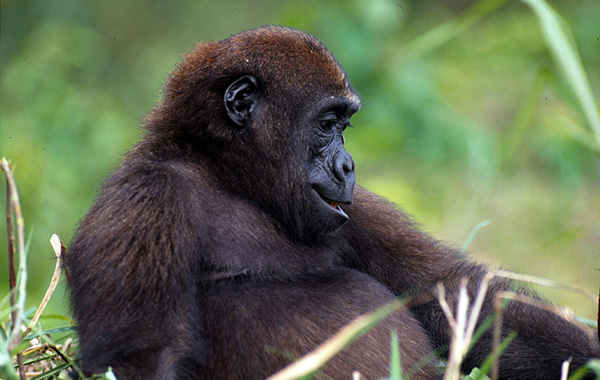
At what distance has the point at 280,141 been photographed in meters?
3.30

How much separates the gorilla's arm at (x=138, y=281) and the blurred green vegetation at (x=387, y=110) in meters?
2.06

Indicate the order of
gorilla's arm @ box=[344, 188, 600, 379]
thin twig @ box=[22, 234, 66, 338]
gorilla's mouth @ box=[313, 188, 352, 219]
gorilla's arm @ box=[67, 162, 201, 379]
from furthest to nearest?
1. gorilla's arm @ box=[344, 188, 600, 379]
2. gorilla's mouth @ box=[313, 188, 352, 219]
3. thin twig @ box=[22, 234, 66, 338]
4. gorilla's arm @ box=[67, 162, 201, 379]

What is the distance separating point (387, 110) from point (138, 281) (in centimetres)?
456

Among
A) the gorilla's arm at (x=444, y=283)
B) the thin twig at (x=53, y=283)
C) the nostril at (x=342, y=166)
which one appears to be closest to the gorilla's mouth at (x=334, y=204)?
the nostril at (x=342, y=166)

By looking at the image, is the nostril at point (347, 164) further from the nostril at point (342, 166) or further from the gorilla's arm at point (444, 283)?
the gorilla's arm at point (444, 283)

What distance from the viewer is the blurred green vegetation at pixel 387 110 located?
21.8 ft

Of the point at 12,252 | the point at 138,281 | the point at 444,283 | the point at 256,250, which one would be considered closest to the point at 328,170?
the point at 256,250

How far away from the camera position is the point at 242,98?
10.8ft

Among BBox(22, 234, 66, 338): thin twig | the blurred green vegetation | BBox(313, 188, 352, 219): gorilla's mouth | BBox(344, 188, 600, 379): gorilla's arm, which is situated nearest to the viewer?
BBox(22, 234, 66, 338): thin twig

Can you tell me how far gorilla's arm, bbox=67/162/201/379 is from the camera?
2.67m

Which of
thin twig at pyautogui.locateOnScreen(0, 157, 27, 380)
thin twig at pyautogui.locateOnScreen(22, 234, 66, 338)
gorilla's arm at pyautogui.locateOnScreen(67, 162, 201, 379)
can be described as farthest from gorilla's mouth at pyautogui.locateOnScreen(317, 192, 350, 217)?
thin twig at pyautogui.locateOnScreen(0, 157, 27, 380)

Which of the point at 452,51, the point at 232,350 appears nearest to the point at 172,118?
the point at 232,350

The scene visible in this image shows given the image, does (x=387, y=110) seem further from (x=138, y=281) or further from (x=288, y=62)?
(x=138, y=281)

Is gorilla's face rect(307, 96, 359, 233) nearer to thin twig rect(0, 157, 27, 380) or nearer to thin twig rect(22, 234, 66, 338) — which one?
thin twig rect(22, 234, 66, 338)
